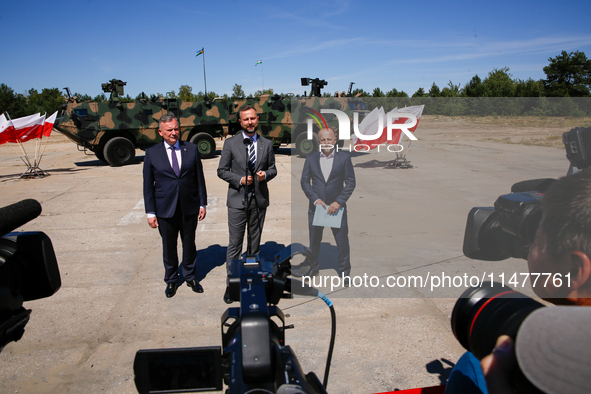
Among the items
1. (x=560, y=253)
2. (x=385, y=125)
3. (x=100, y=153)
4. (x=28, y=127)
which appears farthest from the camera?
(x=100, y=153)

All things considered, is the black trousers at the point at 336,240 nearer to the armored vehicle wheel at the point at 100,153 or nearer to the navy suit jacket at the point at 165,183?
the navy suit jacket at the point at 165,183

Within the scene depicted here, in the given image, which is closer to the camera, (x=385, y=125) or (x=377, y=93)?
(x=385, y=125)

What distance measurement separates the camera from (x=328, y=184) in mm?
2762

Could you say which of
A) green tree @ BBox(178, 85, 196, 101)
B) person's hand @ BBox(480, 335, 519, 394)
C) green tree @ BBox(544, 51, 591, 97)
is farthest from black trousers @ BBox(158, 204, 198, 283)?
green tree @ BBox(178, 85, 196, 101)

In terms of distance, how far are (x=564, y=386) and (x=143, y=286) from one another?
424cm

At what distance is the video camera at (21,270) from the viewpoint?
100 centimetres

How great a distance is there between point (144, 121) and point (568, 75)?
605 inches

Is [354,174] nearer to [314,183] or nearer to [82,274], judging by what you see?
[314,183]

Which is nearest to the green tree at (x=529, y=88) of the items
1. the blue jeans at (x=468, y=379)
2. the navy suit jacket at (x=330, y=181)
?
the blue jeans at (x=468, y=379)

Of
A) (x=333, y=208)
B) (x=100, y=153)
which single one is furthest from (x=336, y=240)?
(x=100, y=153)

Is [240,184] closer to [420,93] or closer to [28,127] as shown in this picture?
[420,93]

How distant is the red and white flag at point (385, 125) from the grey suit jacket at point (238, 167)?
6.27ft

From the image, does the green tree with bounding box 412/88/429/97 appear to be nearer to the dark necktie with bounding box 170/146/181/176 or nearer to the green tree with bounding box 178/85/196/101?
the dark necktie with bounding box 170/146/181/176

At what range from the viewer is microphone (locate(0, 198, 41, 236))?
950 mm
